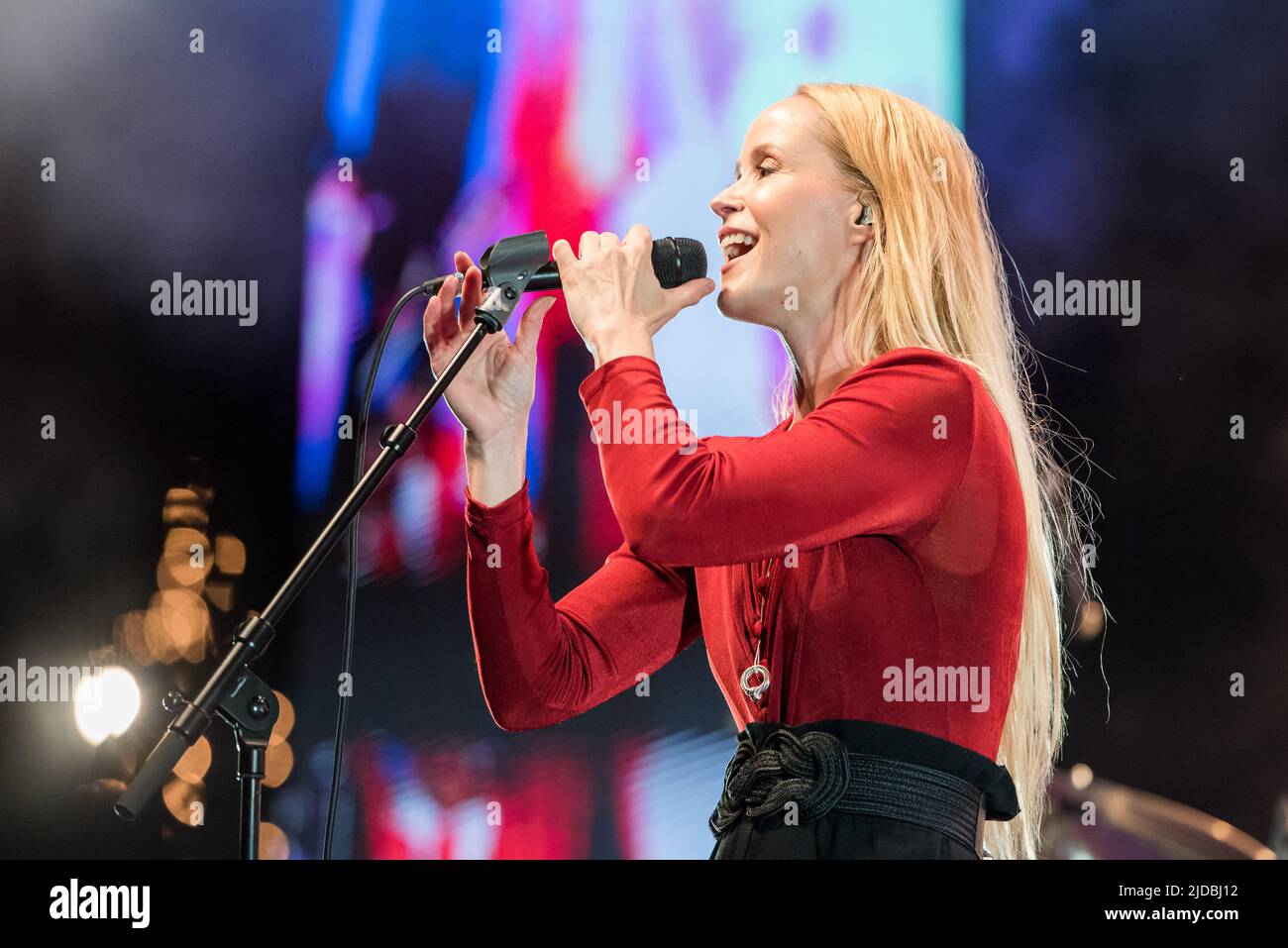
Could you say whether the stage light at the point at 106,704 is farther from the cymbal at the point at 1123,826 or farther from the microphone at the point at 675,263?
the cymbal at the point at 1123,826

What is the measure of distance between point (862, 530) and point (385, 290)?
1.49 m

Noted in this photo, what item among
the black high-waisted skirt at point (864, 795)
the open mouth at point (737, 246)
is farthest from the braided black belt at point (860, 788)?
the open mouth at point (737, 246)

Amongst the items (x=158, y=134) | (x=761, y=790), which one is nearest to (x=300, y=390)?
(x=158, y=134)

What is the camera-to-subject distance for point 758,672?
143cm

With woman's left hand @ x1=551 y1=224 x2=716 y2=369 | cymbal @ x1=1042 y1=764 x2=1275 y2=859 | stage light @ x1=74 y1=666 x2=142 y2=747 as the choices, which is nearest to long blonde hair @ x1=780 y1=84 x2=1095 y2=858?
woman's left hand @ x1=551 y1=224 x2=716 y2=369

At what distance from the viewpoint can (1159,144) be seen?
2.50 metres

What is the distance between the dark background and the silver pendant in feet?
3.74

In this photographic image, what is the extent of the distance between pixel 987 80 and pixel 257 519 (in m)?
1.62

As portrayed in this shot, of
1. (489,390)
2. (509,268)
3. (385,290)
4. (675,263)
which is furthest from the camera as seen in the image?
(385,290)

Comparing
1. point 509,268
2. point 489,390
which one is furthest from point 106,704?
point 509,268

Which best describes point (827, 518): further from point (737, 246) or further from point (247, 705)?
point (247, 705)

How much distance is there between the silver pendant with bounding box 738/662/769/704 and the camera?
56.0 inches

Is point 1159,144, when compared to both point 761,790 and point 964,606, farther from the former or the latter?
point 761,790
